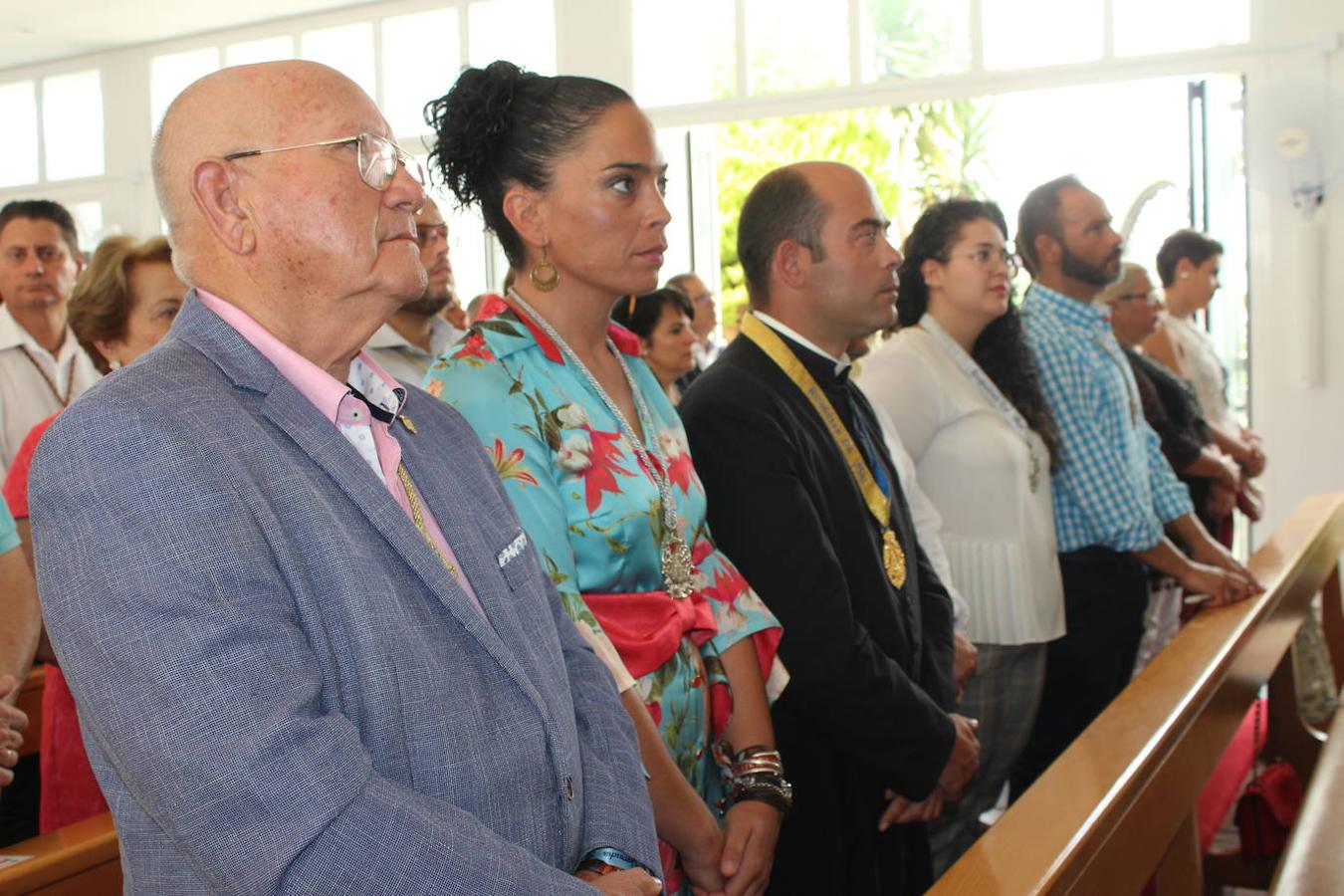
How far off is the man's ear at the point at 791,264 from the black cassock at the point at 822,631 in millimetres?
214

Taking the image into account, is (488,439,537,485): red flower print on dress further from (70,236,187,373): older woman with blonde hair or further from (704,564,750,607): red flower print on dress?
(70,236,187,373): older woman with blonde hair

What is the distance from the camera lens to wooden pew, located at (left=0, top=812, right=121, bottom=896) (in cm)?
141

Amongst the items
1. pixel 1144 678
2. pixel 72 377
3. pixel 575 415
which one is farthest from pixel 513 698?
pixel 72 377

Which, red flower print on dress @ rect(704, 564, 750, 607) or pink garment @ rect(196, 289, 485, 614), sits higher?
pink garment @ rect(196, 289, 485, 614)

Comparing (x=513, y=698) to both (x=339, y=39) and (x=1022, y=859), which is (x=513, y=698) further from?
(x=339, y=39)

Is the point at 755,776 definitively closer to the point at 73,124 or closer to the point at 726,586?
the point at 726,586

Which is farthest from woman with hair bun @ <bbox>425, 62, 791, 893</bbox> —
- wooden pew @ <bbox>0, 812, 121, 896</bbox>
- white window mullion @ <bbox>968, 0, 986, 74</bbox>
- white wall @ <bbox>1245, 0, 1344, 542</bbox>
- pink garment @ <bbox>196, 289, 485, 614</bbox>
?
white window mullion @ <bbox>968, 0, 986, 74</bbox>

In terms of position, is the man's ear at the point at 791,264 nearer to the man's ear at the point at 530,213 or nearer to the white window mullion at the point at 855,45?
the man's ear at the point at 530,213

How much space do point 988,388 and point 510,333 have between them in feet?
5.08

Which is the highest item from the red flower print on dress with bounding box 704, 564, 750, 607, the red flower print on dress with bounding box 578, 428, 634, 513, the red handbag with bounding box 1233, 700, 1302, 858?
the red flower print on dress with bounding box 578, 428, 634, 513

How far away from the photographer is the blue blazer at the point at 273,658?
1.00 meters

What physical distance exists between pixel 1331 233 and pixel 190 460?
679 centimetres

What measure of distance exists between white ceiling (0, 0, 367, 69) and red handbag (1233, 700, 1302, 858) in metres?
7.62

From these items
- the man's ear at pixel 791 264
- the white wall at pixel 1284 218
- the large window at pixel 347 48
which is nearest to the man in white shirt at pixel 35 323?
the man's ear at pixel 791 264
